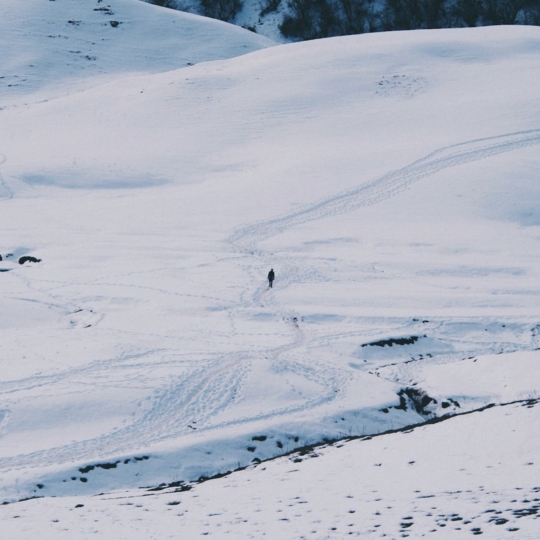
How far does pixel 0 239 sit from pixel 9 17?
4945 cm

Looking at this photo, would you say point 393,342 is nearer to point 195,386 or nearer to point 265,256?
point 195,386

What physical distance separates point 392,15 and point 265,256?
72.4 metres

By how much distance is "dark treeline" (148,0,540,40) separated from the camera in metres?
90.0

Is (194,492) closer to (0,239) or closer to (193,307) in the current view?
(193,307)

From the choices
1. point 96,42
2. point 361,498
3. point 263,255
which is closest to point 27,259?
point 263,255

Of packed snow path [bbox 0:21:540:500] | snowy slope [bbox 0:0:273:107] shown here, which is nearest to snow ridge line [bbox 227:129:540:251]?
packed snow path [bbox 0:21:540:500]

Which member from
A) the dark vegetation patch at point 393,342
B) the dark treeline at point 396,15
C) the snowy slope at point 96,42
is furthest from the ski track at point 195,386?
the dark treeline at point 396,15

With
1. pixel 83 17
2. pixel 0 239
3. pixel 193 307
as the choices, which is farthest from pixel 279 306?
pixel 83 17

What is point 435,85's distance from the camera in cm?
4850

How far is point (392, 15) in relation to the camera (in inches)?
3674

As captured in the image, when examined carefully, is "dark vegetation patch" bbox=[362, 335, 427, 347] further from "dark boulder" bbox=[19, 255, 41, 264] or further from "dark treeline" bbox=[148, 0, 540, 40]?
"dark treeline" bbox=[148, 0, 540, 40]

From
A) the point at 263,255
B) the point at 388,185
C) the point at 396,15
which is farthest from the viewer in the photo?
the point at 396,15

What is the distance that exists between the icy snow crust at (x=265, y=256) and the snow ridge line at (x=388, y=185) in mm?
154

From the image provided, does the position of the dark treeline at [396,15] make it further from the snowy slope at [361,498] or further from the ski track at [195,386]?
the snowy slope at [361,498]
